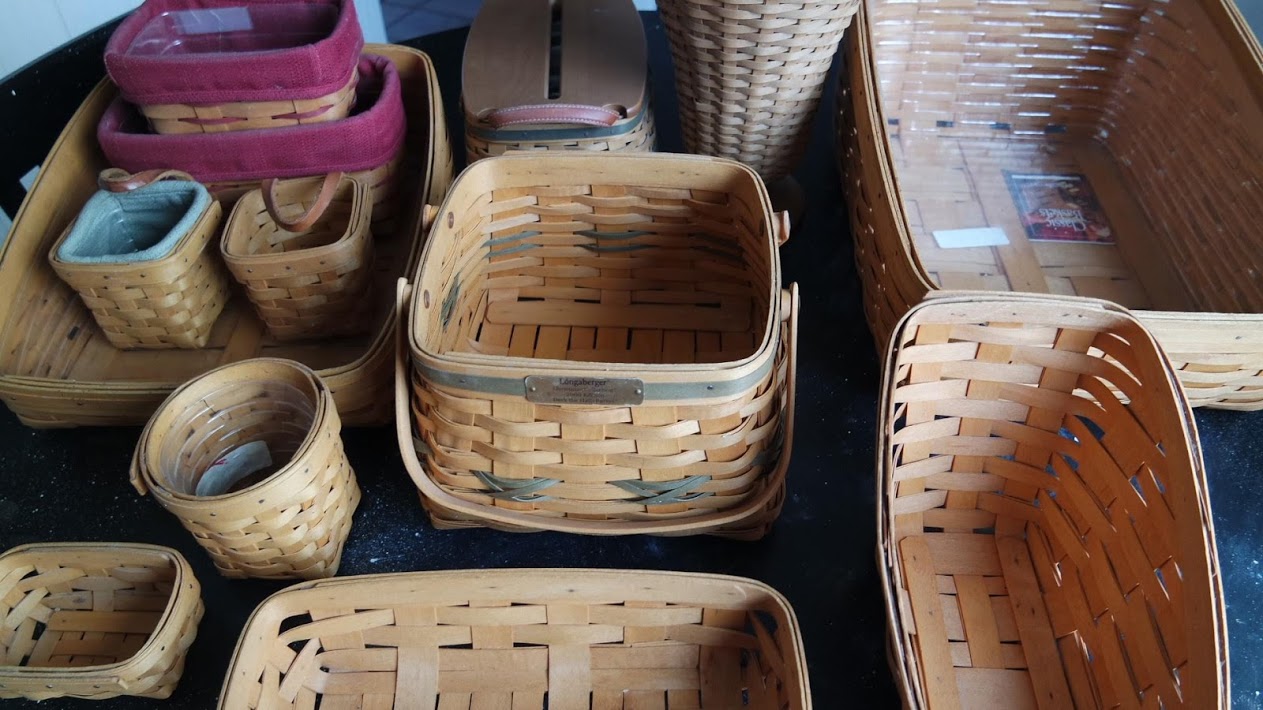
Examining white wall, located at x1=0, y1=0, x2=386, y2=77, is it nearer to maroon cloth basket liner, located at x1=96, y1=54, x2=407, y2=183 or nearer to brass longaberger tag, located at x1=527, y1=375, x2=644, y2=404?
maroon cloth basket liner, located at x1=96, y1=54, x2=407, y2=183

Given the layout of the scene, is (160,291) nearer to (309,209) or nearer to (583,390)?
(309,209)

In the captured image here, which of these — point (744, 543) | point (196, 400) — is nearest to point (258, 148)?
point (196, 400)

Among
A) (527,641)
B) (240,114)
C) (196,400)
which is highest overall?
(240,114)

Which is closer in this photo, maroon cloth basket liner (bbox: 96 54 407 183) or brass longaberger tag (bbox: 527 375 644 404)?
brass longaberger tag (bbox: 527 375 644 404)

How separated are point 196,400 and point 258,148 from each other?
268mm

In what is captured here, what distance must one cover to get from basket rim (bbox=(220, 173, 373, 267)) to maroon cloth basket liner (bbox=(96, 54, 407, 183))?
0.06ft

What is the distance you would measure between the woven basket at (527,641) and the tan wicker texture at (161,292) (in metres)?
0.30

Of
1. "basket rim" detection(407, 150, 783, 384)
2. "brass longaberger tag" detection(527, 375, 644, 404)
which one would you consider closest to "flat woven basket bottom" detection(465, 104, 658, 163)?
"basket rim" detection(407, 150, 783, 384)

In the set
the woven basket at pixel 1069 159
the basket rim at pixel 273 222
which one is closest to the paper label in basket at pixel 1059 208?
the woven basket at pixel 1069 159

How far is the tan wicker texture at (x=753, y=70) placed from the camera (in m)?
0.75

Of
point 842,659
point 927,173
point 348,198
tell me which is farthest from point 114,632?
point 927,173

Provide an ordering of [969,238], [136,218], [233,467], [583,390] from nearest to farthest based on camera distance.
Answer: [583,390] → [233,467] → [136,218] → [969,238]

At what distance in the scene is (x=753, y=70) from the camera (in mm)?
792

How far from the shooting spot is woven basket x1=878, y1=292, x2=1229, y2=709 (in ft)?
1.90
